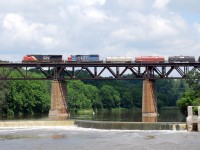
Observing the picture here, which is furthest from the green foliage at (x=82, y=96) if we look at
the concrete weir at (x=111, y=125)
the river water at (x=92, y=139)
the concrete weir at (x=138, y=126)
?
the river water at (x=92, y=139)

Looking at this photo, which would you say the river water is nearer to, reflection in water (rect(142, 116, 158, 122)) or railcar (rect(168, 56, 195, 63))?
reflection in water (rect(142, 116, 158, 122))

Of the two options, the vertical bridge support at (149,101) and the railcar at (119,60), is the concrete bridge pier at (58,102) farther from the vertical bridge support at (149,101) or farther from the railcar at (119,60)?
the vertical bridge support at (149,101)

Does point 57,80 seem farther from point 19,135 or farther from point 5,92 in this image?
point 19,135

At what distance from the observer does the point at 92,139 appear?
60.2 metres

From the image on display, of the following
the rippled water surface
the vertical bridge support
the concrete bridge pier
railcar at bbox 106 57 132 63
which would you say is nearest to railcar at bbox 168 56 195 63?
the vertical bridge support

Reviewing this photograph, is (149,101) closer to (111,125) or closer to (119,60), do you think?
(119,60)

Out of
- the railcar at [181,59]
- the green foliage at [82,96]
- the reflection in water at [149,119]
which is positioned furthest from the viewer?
the green foliage at [82,96]

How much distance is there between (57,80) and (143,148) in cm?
5416

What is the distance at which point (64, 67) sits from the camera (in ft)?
346

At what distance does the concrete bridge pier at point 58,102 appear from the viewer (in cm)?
10081

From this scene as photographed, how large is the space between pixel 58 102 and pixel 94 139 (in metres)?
42.6

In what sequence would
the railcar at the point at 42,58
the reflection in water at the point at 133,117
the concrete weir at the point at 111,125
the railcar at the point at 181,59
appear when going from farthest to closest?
the railcar at the point at 42,58 < the railcar at the point at 181,59 < the reflection in water at the point at 133,117 < the concrete weir at the point at 111,125

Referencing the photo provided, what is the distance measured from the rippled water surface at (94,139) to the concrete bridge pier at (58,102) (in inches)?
1068

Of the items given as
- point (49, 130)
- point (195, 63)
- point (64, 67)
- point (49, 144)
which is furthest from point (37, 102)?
point (49, 144)
